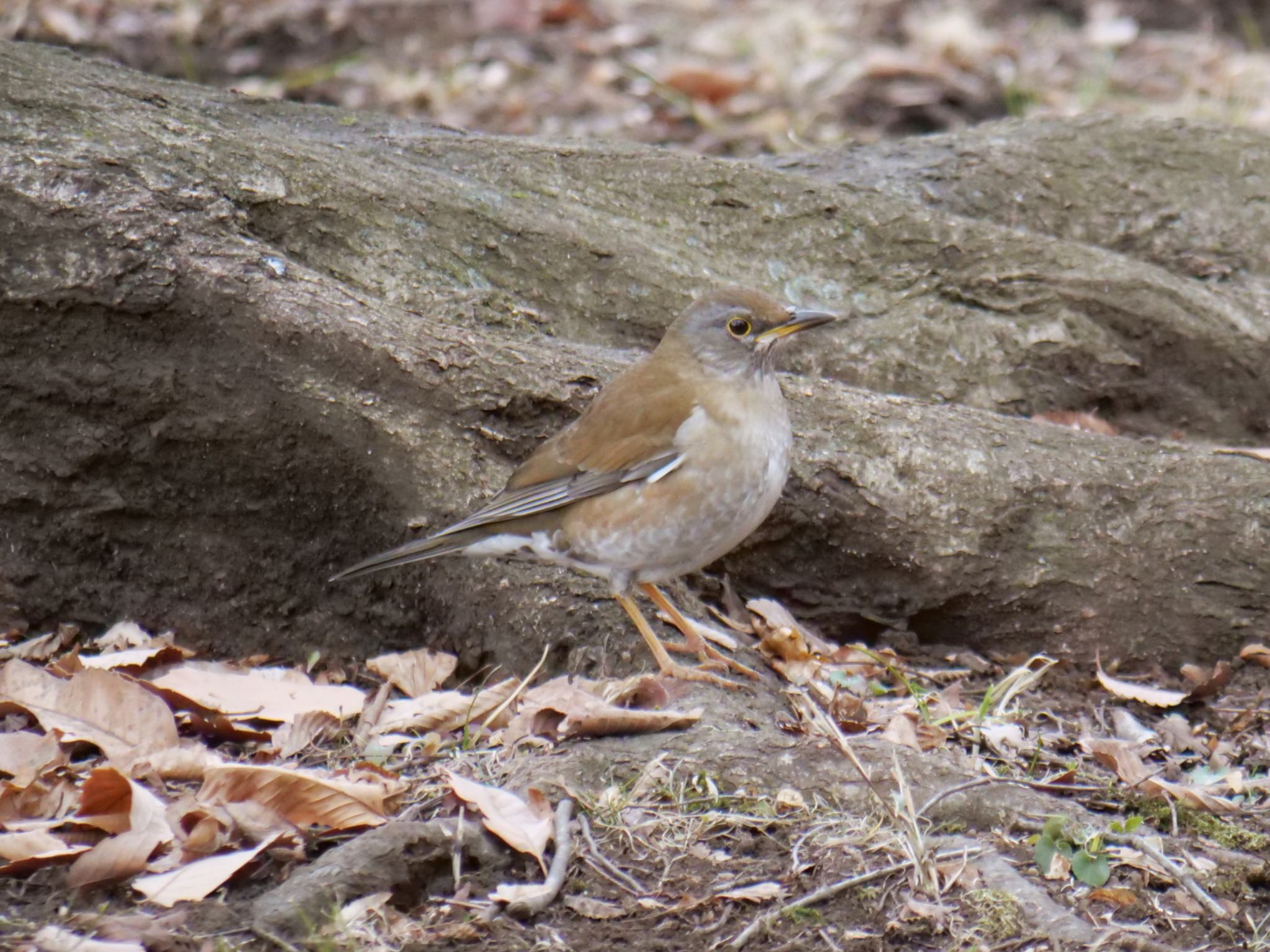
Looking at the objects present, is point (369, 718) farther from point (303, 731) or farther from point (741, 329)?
point (741, 329)

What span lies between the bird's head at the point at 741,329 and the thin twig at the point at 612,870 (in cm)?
212

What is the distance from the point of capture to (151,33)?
11.0m

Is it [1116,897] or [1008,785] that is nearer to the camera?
[1116,897]

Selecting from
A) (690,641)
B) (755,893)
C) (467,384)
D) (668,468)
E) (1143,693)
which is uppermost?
(467,384)

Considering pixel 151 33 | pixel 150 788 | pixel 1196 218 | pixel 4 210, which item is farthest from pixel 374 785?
pixel 151 33

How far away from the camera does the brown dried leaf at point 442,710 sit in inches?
181

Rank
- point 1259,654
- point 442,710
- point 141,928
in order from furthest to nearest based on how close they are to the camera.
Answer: point 1259,654 → point 442,710 → point 141,928

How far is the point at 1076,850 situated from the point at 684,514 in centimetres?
180

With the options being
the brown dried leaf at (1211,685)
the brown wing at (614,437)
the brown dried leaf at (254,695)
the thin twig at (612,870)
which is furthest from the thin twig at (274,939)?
the brown dried leaf at (1211,685)

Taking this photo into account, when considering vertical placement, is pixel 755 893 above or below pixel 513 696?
above

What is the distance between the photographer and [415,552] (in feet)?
16.7

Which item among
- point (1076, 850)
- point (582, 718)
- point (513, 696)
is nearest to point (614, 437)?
point (513, 696)

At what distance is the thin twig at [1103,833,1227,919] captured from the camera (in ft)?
12.2

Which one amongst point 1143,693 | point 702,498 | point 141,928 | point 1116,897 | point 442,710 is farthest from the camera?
point 1143,693
